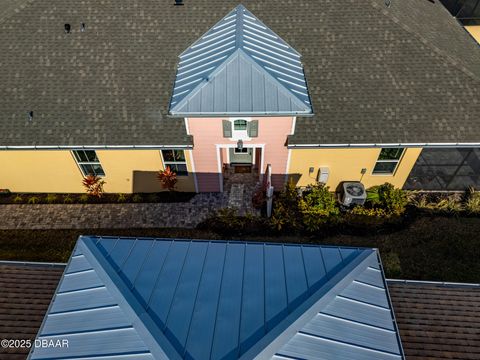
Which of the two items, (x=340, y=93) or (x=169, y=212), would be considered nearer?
(x=340, y=93)

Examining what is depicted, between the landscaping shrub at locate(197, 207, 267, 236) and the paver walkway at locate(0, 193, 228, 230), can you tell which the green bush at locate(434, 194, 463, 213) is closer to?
the landscaping shrub at locate(197, 207, 267, 236)

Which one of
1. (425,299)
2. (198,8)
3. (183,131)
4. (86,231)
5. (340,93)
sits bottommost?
(86,231)

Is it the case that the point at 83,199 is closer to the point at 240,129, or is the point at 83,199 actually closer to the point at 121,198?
the point at 121,198

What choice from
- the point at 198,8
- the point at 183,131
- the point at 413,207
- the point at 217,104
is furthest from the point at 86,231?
the point at 413,207

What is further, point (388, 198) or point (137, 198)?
point (137, 198)

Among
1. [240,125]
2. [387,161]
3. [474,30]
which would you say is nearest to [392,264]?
[387,161]

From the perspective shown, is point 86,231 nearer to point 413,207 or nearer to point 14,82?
point 14,82

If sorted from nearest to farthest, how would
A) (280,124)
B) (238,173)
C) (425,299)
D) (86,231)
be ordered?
(425,299) < (280,124) < (86,231) < (238,173)

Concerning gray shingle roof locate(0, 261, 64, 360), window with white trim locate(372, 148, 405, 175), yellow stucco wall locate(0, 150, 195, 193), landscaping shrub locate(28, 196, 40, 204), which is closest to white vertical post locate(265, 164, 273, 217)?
yellow stucco wall locate(0, 150, 195, 193)
